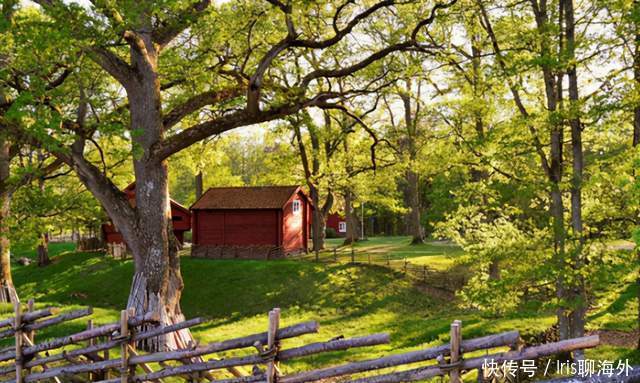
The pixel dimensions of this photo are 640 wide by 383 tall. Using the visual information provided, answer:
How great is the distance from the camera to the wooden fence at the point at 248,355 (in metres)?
6.52

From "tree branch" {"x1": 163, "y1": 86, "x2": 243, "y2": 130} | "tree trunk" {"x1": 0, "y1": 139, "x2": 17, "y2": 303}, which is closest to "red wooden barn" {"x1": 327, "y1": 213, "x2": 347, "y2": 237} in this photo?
"tree trunk" {"x1": 0, "y1": 139, "x2": 17, "y2": 303}

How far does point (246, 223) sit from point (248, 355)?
27475mm

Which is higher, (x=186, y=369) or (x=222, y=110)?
(x=222, y=110)

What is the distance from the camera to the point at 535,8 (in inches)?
590

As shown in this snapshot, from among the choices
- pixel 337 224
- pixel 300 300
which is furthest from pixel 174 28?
pixel 337 224

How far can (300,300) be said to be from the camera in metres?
26.2

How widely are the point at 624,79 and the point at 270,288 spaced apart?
19.7 m

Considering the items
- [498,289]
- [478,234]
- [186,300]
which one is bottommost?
[186,300]

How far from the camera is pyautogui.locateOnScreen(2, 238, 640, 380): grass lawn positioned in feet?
63.9

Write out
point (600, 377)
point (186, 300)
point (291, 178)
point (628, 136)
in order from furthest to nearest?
point (291, 178) → point (186, 300) → point (628, 136) → point (600, 377)

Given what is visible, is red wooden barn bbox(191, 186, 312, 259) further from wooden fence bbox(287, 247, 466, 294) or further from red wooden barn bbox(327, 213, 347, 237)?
red wooden barn bbox(327, 213, 347, 237)

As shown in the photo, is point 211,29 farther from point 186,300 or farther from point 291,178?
point 291,178

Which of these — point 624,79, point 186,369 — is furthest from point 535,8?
point 186,369

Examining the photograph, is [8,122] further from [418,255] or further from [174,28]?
[418,255]
